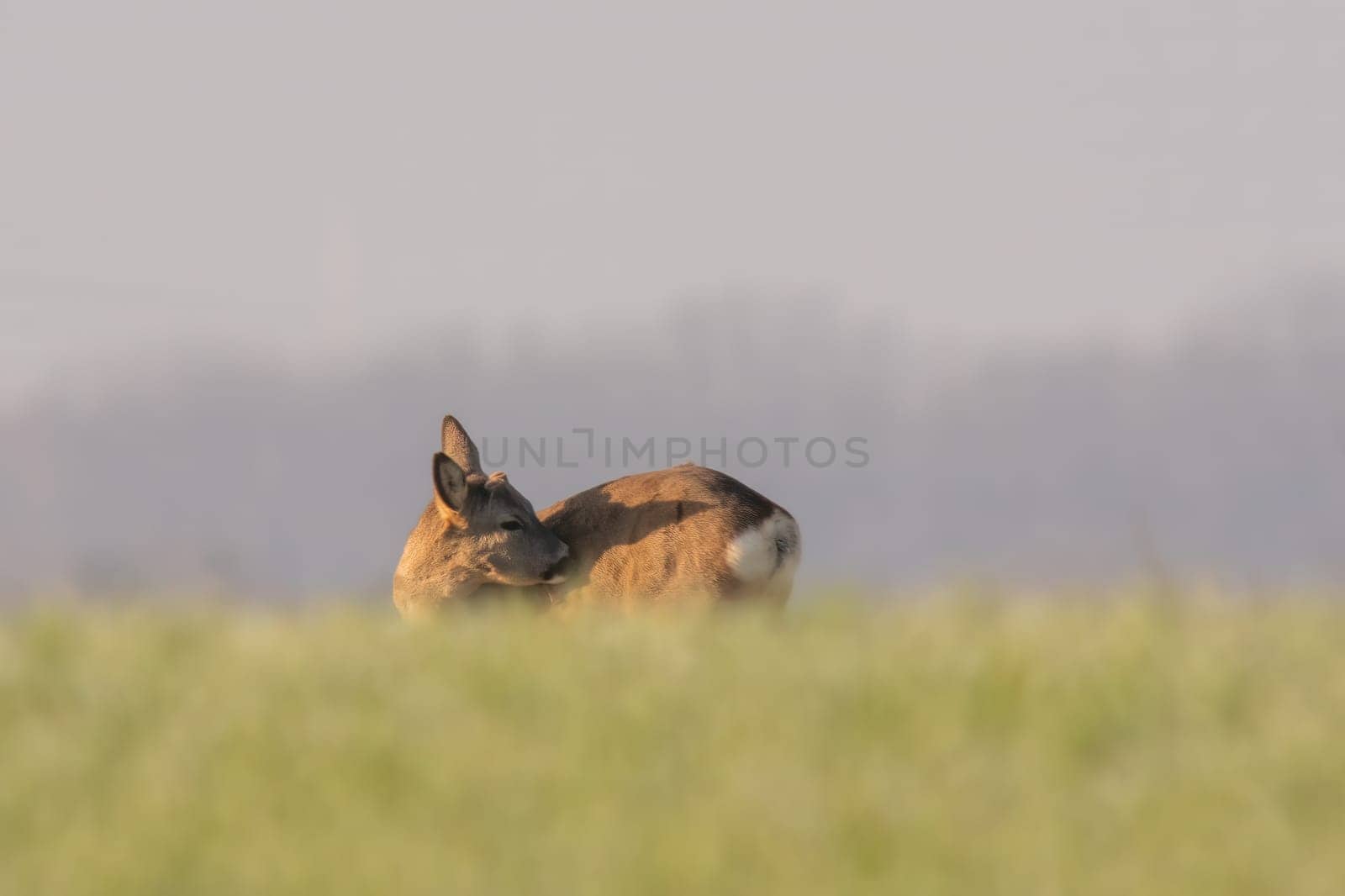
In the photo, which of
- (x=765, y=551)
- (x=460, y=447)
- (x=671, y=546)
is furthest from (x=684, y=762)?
(x=460, y=447)

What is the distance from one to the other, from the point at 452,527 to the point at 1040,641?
6608 millimetres

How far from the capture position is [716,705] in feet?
20.8

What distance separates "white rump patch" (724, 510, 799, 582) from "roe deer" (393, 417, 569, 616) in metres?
1.64

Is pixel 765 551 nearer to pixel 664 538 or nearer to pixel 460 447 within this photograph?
pixel 664 538

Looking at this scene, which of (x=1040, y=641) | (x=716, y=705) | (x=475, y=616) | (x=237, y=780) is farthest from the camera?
(x=475, y=616)

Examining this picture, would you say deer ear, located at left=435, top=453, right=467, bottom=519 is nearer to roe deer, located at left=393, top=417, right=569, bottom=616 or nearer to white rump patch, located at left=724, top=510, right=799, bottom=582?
roe deer, located at left=393, top=417, right=569, bottom=616

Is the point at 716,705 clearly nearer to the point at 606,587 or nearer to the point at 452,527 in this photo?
the point at 606,587

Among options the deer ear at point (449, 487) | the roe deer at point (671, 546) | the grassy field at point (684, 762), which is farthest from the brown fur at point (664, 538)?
the grassy field at point (684, 762)

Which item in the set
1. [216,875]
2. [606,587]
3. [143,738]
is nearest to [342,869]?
[216,875]

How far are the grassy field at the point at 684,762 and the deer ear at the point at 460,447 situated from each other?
20.2 feet

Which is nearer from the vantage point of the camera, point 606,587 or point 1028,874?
point 1028,874

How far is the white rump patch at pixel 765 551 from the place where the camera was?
457 inches

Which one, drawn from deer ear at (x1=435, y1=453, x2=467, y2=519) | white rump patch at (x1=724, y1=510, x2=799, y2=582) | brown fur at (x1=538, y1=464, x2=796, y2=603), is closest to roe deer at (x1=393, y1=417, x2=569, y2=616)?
deer ear at (x1=435, y1=453, x2=467, y2=519)

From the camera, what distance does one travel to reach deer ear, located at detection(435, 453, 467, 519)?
41.8 feet
